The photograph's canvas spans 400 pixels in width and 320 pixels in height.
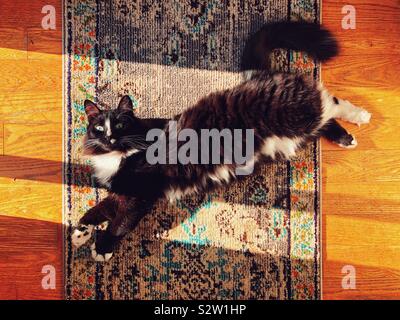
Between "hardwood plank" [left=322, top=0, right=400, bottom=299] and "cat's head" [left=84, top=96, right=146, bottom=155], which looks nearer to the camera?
"cat's head" [left=84, top=96, right=146, bottom=155]

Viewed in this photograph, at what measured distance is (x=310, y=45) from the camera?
155 centimetres

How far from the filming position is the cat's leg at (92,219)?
151 centimetres

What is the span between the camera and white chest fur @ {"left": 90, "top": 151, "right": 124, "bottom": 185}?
4.74ft

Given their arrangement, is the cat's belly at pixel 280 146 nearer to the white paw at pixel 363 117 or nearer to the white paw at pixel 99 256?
the white paw at pixel 363 117

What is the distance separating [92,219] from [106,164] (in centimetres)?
23

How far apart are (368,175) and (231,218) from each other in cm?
60

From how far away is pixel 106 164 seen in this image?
4.80ft

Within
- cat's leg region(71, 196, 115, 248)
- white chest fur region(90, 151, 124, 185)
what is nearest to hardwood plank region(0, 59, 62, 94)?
white chest fur region(90, 151, 124, 185)

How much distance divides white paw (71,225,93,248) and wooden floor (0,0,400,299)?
78 millimetres

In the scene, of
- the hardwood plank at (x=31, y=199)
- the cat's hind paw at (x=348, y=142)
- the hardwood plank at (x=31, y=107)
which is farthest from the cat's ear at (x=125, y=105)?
the cat's hind paw at (x=348, y=142)

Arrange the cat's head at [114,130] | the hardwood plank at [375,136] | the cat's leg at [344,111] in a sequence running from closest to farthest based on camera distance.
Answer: the cat's head at [114,130]
the cat's leg at [344,111]
the hardwood plank at [375,136]

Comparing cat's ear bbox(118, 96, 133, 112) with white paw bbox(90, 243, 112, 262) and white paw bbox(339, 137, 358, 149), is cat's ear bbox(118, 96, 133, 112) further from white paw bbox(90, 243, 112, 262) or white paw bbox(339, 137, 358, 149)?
white paw bbox(339, 137, 358, 149)
